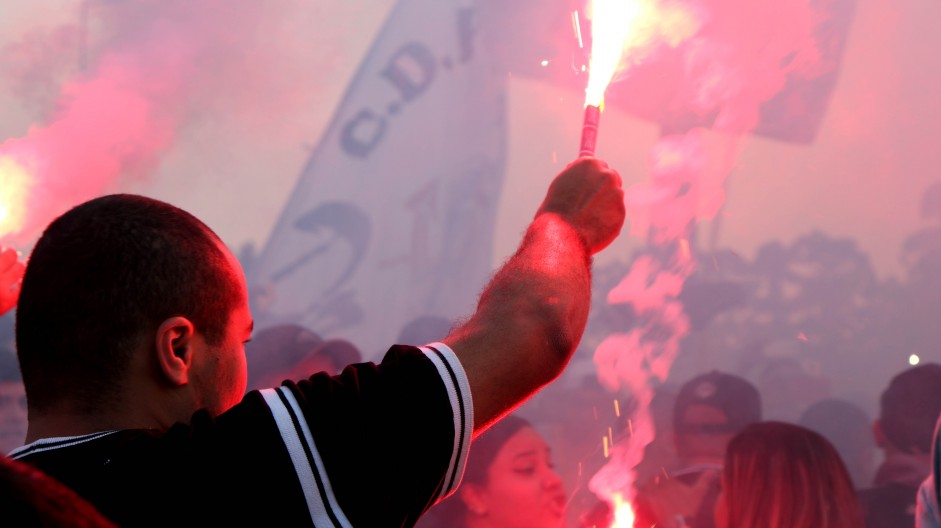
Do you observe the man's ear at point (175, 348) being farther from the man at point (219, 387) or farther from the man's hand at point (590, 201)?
the man's hand at point (590, 201)

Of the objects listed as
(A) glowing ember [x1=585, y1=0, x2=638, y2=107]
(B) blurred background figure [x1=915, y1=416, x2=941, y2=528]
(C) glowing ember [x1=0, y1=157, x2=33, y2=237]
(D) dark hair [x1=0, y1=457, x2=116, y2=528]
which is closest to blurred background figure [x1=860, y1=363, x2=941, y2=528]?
(B) blurred background figure [x1=915, y1=416, x2=941, y2=528]

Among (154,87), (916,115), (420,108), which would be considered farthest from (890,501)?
(154,87)

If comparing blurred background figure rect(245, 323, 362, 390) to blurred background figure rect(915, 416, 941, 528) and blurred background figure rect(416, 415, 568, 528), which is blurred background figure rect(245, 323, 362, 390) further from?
blurred background figure rect(915, 416, 941, 528)

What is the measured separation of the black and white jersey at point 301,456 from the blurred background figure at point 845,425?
1.89m

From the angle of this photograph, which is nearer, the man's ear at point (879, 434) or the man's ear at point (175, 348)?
the man's ear at point (175, 348)

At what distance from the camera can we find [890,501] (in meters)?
2.21

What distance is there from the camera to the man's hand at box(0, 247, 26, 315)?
1.30 meters

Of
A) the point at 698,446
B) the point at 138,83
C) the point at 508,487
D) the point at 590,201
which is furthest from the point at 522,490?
the point at 138,83

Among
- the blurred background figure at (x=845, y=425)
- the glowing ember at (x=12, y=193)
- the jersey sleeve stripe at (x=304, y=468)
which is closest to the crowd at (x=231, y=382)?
the jersey sleeve stripe at (x=304, y=468)

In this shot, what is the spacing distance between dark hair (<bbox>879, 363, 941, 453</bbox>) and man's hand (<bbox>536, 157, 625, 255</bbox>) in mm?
1648

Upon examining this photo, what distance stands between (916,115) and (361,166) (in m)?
1.76

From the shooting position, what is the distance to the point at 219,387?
91cm

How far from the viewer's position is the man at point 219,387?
73 cm

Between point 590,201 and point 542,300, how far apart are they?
24 centimetres
